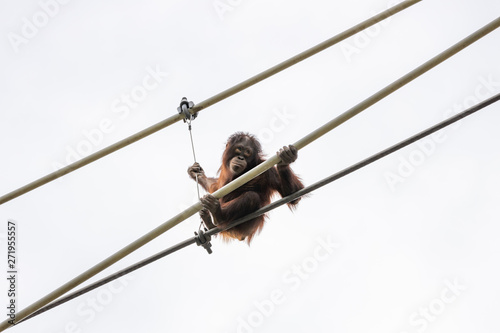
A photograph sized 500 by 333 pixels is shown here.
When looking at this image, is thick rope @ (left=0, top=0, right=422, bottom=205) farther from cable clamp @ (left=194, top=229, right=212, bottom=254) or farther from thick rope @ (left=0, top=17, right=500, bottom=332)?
cable clamp @ (left=194, top=229, right=212, bottom=254)

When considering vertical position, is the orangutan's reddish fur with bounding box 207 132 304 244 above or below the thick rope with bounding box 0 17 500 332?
above

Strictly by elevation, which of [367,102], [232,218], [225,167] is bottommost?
[367,102]

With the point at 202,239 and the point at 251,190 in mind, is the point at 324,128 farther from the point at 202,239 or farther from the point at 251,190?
the point at 251,190

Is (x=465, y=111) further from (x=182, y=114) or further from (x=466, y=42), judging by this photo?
(x=182, y=114)

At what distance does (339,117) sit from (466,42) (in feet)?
2.40

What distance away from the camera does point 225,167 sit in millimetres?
5426

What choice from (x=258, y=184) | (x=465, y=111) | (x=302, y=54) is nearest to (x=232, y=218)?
(x=258, y=184)

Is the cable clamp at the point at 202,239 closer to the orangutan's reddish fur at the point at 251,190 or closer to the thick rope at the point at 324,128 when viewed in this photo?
the orangutan's reddish fur at the point at 251,190

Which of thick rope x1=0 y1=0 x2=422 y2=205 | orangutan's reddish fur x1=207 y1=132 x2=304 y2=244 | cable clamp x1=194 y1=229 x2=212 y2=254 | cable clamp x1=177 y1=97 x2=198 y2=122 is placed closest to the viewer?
thick rope x1=0 y1=0 x2=422 y2=205

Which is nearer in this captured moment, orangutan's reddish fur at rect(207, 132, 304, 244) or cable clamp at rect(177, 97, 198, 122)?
cable clamp at rect(177, 97, 198, 122)

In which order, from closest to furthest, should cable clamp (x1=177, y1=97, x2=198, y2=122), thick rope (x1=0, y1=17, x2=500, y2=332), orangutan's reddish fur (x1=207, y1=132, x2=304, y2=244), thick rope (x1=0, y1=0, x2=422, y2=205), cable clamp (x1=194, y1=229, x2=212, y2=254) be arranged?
thick rope (x1=0, y1=17, x2=500, y2=332), thick rope (x1=0, y1=0, x2=422, y2=205), cable clamp (x1=194, y1=229, x2=212, y2=254), cable clamp (x1=177, y1=97, x2=198, y2=122), orangutan's reddish fur (x1=207, y1=132, x2=304, y2=244)

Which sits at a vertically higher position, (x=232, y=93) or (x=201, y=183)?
(x=201, y=183)

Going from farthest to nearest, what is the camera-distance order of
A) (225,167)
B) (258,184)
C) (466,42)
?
(225,167)
(258,184)
(466,42)

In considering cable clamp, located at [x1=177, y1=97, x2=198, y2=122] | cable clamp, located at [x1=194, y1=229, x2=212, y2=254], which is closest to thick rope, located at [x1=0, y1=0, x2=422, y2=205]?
cable clamp, located at [x1=177, y1=97, x2=198, y2=122]
